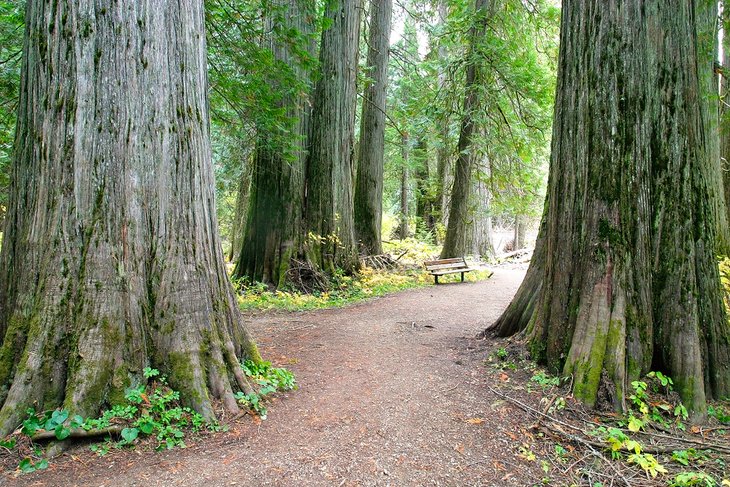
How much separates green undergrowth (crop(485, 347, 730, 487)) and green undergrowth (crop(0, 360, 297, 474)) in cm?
237

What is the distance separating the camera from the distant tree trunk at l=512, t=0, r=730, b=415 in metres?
4.09

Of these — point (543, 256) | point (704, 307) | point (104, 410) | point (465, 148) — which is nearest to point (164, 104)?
point (104, 410)

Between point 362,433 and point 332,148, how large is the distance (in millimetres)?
7826

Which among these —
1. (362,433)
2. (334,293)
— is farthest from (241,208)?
(362,433)

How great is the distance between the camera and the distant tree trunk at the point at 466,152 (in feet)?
38.4

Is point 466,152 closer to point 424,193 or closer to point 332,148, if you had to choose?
point 332,148

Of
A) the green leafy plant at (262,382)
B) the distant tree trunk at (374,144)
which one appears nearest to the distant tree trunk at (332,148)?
the distant tree trunk at (374,144)

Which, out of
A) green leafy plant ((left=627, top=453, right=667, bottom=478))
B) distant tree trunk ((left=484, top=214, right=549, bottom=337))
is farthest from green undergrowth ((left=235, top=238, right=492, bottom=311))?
green leafy plant ((left=627, top=453, right=667, bottom=478))

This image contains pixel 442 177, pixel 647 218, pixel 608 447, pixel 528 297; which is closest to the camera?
pixel 608 447

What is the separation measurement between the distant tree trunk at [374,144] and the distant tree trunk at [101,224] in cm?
905

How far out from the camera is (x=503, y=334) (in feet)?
19.1

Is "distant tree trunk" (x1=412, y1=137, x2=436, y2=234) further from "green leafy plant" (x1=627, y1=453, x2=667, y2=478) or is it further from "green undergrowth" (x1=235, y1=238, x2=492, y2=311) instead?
"green leafy plant" (x1=627, y1=453, x2=667, y2=478)

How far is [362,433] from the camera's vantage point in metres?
3.59

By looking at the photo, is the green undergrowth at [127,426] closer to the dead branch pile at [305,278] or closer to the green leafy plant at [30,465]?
the green leafy plant at [30,465]
